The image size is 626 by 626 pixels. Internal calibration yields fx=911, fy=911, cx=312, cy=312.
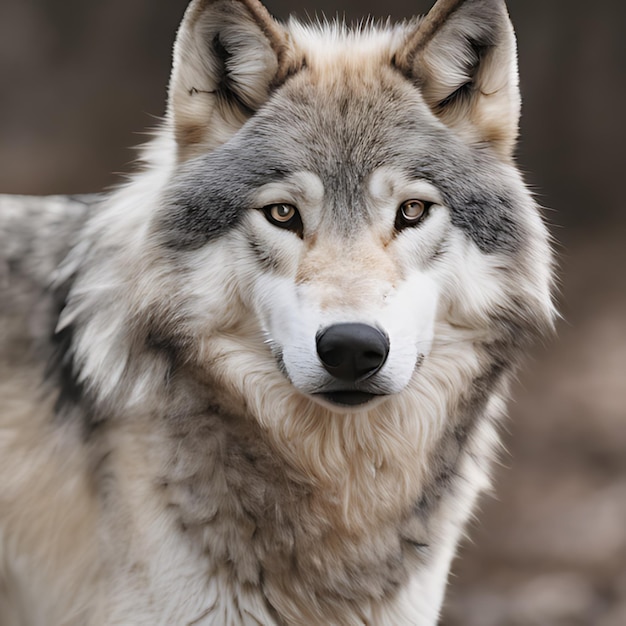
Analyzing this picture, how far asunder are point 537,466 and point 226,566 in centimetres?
453

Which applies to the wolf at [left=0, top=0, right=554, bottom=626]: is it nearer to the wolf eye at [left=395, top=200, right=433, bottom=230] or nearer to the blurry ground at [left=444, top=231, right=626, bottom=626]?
the wolf eye at [left=395, top=200, right=433, bottom=230]

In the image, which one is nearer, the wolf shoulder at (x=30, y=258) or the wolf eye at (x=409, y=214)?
the wolf eye at (x=409, y=214)

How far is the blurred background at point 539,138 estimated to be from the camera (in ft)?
23.4

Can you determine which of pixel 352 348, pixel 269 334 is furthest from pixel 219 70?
pixel 352 348

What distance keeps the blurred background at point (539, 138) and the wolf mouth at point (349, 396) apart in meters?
4.38

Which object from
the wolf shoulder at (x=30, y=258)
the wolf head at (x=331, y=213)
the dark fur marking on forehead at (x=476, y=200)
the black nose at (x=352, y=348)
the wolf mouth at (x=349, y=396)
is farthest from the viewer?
the wolf shoulder at (x=30, y=258)

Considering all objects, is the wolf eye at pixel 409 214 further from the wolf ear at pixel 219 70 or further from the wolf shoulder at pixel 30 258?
the wolf shoulder at pixel 30 258

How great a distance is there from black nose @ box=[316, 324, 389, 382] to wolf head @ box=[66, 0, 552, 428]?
70 mm

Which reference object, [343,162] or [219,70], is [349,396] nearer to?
[343,162]

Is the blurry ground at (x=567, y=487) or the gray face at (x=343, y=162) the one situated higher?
the gray face at (x=343, y=162)

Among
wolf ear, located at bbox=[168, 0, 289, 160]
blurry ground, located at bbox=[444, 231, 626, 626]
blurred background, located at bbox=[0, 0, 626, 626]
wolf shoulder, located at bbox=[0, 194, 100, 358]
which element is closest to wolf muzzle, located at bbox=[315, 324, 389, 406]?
wolf ear, located at bbox=[168, 0, 289, 160]

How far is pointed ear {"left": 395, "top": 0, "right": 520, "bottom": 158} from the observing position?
2889 mm

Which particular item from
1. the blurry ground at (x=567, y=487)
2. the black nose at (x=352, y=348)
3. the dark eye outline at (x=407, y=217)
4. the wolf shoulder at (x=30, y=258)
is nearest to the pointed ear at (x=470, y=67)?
the dark eye outline at (x=407, y=217)

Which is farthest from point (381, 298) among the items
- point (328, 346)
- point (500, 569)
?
point (500, 569)
